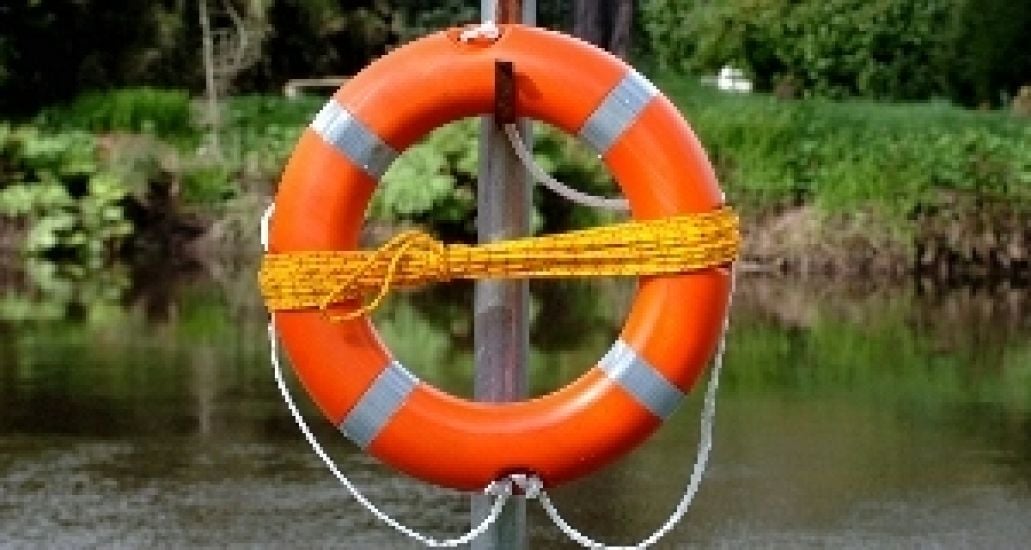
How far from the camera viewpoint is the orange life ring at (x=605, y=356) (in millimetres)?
4117

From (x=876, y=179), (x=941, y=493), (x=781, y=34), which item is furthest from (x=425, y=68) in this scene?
(x=781, y=34)

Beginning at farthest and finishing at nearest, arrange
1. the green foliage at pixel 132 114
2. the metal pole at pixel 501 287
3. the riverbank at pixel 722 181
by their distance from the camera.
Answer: the green foliage at pixel 132 114 < the riverbank at pixel 722 181 < the metal pole at pixel 501 287

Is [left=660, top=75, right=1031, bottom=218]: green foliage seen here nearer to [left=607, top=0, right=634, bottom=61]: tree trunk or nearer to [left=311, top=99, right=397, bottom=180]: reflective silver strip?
[left=607, top=0, right=634, bottom=61]: tree trunk

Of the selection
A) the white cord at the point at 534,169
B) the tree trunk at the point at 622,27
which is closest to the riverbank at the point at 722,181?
the tree trunk at the point at 622,27

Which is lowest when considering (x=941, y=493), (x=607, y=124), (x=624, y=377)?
(x=941, y=493)

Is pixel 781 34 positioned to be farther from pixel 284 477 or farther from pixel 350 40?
pixel 284 477

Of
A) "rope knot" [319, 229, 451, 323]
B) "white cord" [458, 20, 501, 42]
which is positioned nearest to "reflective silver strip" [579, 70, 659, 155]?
"white cord" [458, 20, 501, 42]

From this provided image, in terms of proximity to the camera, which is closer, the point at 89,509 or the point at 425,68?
the point at 425,68

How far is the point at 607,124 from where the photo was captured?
4145mm

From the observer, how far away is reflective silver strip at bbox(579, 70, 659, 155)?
163 inches

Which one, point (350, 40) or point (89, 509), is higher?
point (350, 40)

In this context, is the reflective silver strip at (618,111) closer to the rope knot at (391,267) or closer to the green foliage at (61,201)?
the rope knot at (391,267)

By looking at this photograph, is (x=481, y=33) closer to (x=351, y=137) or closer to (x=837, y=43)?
(x=351, y=137)

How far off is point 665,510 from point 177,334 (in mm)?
5376
